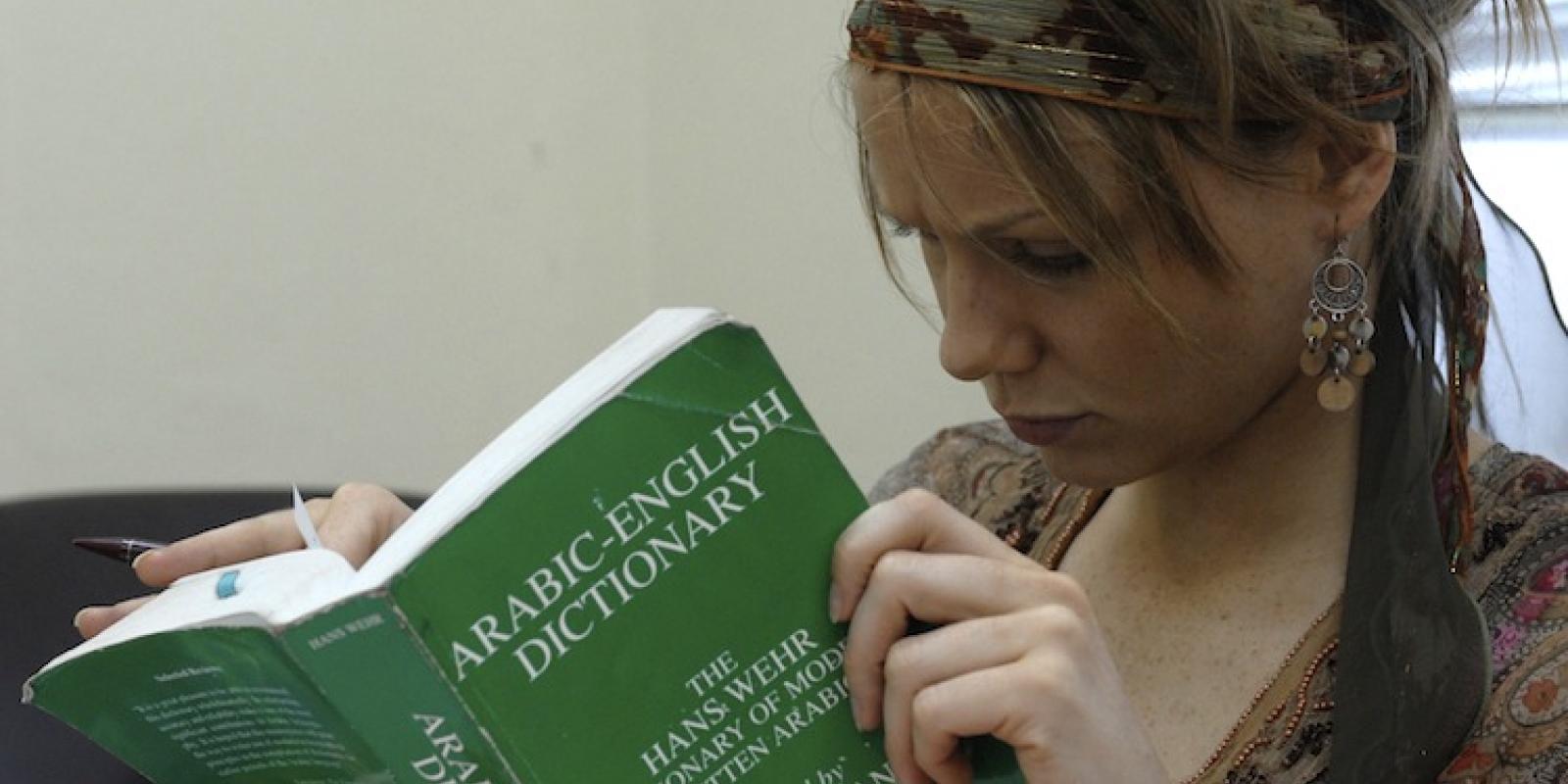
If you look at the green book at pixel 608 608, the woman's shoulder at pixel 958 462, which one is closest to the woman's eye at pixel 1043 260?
the green book at pixel 608 608

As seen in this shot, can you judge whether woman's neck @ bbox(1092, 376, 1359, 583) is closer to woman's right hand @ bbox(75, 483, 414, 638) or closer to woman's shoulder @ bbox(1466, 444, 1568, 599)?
woman's shoulder @ bbox(1466, 444, 1568, 599)

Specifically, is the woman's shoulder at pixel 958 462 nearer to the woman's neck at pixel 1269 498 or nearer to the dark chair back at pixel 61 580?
the woman's neck at pixel 1269 498

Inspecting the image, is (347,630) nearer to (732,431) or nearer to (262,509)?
(732,431)

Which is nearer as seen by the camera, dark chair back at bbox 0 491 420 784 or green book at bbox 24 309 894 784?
green book at bbox 24 309 894 784

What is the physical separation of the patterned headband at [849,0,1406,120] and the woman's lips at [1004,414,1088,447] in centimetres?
17

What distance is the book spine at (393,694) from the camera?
1.97 feet

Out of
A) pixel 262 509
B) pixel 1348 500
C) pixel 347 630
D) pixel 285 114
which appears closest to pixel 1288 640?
pixel 1348 500

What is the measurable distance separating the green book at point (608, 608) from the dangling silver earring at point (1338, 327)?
1.06ft

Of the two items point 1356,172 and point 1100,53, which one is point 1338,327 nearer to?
point 1356,172

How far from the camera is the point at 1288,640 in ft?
3.06

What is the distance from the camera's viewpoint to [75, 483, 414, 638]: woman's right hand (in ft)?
2.93

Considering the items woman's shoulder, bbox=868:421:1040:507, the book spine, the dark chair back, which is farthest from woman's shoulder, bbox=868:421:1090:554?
the book spine

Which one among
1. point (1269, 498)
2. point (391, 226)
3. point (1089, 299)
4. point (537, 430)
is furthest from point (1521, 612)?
point (391, 226)

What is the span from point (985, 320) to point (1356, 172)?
185 mm
